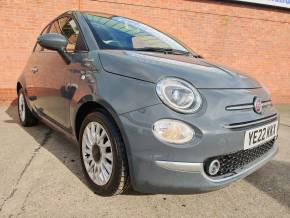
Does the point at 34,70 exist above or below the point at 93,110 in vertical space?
above

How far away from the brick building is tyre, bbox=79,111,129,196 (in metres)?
5.00

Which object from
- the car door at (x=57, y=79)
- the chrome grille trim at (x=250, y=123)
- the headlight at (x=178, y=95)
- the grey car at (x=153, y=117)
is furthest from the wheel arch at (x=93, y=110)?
the chrome grille trim at (x=250, y=123)

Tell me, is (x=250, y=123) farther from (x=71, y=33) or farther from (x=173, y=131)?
(x=71, y=33)

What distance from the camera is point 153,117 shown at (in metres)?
2.03

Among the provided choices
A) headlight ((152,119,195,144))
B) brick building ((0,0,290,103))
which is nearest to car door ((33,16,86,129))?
headlight ((152,119,195,144))

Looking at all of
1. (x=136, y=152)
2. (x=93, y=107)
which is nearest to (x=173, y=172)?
(x=136, y=152)

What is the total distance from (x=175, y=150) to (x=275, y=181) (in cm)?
146

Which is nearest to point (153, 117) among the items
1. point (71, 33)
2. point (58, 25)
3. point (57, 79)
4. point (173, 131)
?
point (173, 131)

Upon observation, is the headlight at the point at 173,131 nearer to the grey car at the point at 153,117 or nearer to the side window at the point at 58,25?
the grey car at the point at 153,117

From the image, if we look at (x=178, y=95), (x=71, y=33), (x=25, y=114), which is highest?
(x=71, y=33)

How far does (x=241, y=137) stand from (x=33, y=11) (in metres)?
6.08

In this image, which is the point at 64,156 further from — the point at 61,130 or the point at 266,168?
the point at 266,168

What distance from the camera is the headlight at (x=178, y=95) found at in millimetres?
2053

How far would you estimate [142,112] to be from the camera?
2.07 metres
